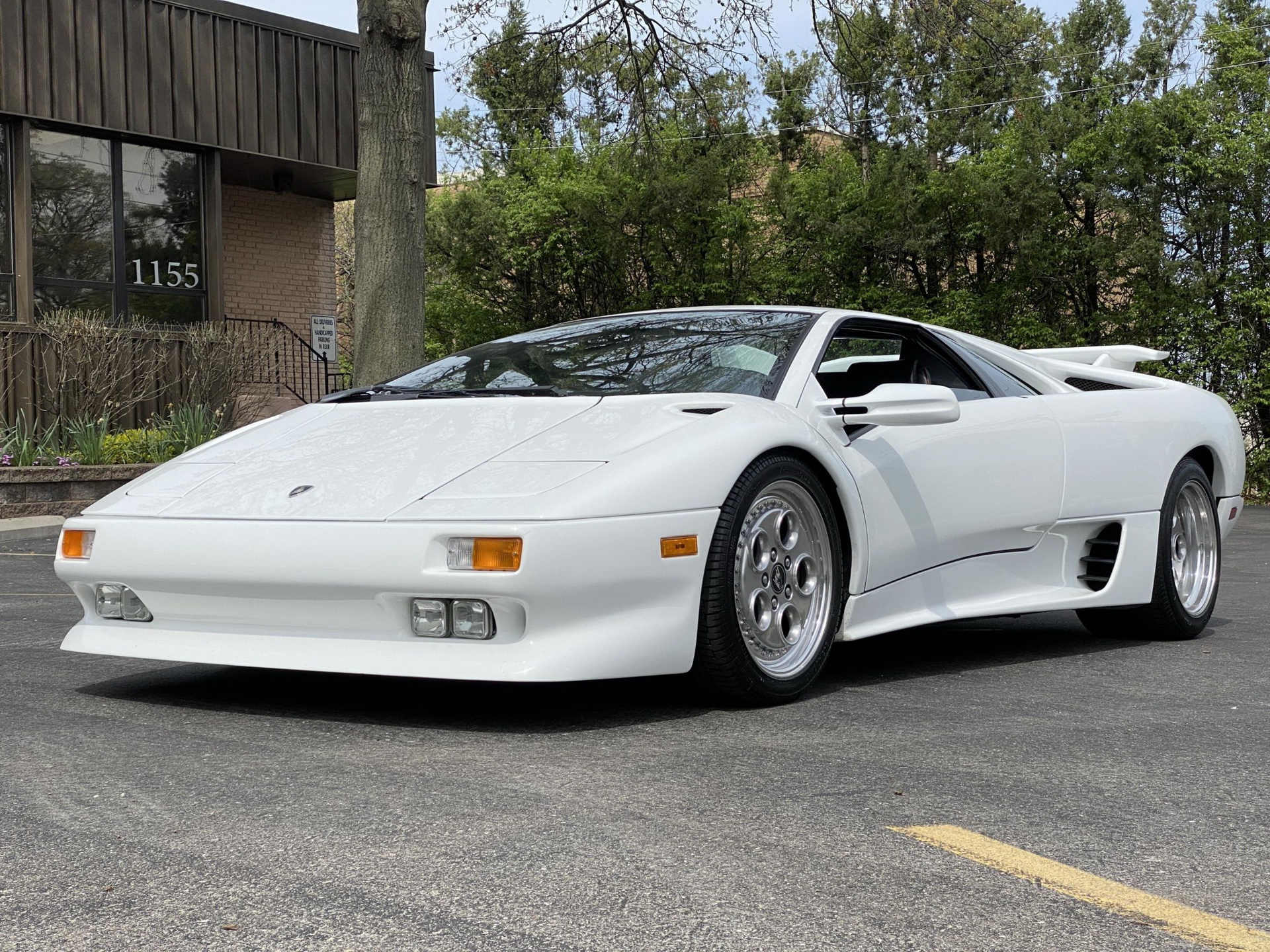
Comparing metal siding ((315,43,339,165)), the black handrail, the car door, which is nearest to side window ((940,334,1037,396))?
the car door

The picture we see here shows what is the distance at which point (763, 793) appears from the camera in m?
3.21

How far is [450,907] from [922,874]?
2.69 feet

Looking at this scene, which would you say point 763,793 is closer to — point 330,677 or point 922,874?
point 922,874

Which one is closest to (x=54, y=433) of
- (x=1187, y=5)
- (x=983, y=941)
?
(x=983, y=941)

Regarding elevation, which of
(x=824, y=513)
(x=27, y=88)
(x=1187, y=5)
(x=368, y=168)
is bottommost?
(x=824, y=513)

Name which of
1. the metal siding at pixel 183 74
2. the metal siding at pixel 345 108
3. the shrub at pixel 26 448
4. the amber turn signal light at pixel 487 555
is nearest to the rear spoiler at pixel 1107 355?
the amber turn signal light at pixel 487 555

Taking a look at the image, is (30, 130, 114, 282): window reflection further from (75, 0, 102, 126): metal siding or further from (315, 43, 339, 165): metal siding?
(315, 43, 339, 165): metal siding

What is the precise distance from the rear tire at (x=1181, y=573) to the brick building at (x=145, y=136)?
38.2 feet

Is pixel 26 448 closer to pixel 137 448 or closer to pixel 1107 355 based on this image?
pixel 137 448

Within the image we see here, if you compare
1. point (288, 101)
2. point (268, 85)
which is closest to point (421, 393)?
point (268, 85)

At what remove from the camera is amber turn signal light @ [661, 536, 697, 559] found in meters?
3.94

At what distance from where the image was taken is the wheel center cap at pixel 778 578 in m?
4.35

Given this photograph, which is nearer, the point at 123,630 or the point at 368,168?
the point at 123,630

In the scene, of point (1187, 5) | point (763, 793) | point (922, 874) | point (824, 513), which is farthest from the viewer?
point (1187, 5)
